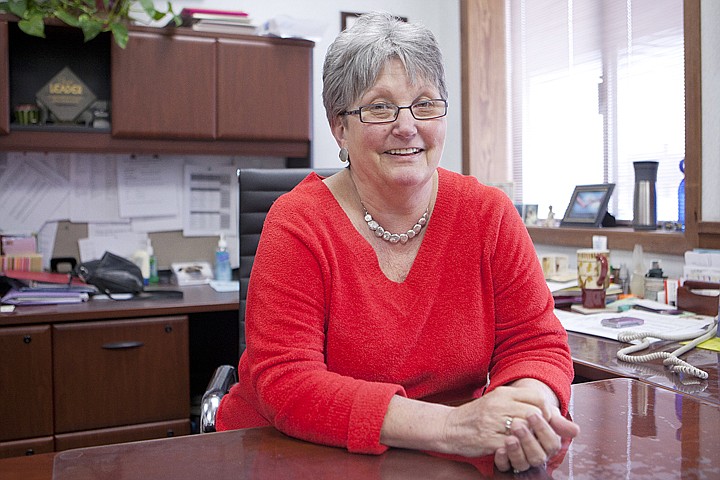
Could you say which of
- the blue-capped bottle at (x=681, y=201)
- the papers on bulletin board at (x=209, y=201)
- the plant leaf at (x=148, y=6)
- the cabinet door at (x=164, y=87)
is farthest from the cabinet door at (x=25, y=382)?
the blue-capped bottle at (x=681, y=201)

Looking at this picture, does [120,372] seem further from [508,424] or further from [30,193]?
[508,424]

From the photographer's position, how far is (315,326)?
1.09 meters

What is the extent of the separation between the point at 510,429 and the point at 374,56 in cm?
66

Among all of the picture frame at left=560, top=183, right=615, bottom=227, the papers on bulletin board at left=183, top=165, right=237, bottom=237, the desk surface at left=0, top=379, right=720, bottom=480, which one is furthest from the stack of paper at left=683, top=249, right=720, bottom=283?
the papers on bulletin board at left=183, top=165, right=237, bottom=237

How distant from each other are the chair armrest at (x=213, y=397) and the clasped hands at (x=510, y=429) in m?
0.73

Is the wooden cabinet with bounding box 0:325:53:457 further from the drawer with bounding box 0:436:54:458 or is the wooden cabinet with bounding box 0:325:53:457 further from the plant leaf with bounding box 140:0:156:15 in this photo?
the plant leaf with bounding box 140:0:156:15

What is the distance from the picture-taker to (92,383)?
2170 mm

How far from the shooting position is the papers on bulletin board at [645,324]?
5.28 feet

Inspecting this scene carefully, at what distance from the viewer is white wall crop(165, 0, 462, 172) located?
2.97 meters

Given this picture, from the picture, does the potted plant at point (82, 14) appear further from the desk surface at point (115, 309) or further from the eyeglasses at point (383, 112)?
the eyeglasses at point (383, 112)

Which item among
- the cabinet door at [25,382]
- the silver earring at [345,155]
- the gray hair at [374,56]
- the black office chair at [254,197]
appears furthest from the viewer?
the cabinet door at [25,382]

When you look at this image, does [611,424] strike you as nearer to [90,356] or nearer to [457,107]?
[90,356]

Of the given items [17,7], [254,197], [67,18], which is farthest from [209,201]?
[254,197]

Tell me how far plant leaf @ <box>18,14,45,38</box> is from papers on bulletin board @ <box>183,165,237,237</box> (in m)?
0.81
